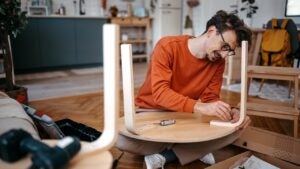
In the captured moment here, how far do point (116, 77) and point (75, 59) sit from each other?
427cm

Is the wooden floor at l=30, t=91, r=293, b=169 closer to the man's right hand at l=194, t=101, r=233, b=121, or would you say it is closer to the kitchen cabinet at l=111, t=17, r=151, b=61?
the man's right hand at l=194, t=101, r=233, b=121

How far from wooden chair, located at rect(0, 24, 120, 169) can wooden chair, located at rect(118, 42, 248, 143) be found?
19.1 inches

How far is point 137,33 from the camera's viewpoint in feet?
19.0

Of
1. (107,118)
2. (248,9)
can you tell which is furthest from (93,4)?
(107,118)

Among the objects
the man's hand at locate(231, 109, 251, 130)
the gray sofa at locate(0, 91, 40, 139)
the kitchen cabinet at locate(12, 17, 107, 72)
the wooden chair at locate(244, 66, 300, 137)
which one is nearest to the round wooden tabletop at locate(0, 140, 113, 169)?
the gray sofa at locate(0, 91, 40, 139)

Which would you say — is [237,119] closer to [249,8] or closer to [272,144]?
[272,144]

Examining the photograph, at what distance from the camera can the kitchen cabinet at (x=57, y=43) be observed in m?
4.13

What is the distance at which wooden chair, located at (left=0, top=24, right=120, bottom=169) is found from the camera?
1.83ft

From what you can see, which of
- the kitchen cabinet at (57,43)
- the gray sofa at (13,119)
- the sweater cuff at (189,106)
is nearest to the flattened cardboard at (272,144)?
the sweater cuff at (189,106)

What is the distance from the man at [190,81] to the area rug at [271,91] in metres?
1.81

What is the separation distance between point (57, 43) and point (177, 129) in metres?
3.68

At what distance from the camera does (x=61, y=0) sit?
4859 millimetres

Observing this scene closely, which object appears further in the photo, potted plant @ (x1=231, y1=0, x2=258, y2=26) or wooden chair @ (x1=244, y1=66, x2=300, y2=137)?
potted plant @ (x1=231, y1=0, x2=258, y2=26)

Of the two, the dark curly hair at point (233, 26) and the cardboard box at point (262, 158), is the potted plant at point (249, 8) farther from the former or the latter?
the dark curly hair at point (233, 26)
